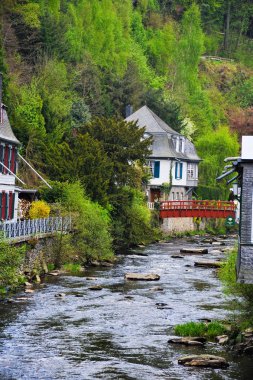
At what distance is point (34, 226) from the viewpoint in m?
60.0

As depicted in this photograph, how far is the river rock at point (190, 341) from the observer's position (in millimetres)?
38906

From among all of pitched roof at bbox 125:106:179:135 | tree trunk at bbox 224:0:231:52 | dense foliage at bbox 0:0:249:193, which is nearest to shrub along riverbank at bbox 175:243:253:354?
dense foliage at bbox 0:0:249:193

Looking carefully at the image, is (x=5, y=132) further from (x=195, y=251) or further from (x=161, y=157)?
(x=161, y=157)

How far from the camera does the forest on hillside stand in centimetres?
7825

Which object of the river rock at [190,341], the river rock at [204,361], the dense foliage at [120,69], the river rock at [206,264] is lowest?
the river rock at [204,361]

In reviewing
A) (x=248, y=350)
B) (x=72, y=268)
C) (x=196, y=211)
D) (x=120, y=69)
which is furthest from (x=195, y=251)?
(x=120, y=69)

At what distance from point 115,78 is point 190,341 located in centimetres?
8024

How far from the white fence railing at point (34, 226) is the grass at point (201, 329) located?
1332cm

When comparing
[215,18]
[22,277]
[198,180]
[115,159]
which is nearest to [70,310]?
[22,277]

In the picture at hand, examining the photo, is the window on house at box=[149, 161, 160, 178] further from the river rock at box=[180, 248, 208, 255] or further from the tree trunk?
the tree trunk

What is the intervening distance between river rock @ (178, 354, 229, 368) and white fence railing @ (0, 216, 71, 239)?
17.4 meters

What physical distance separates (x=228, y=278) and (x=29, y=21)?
70.5 meters

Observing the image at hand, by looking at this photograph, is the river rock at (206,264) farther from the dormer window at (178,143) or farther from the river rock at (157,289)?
the dormer window at (178,143)

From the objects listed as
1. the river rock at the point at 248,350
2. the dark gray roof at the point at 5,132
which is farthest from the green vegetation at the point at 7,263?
the river rock at the point at 248,350
